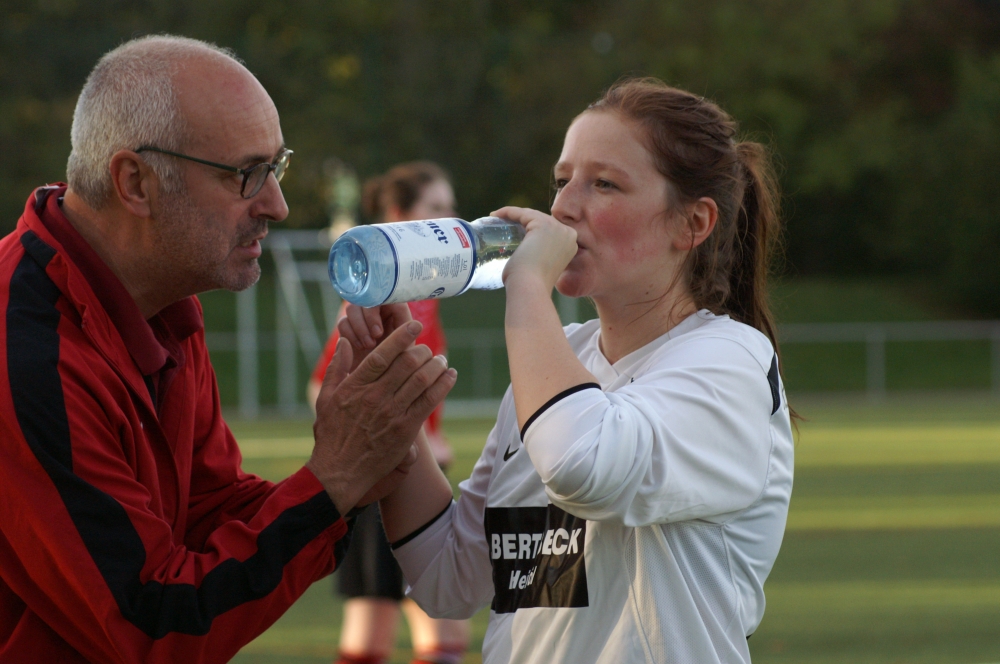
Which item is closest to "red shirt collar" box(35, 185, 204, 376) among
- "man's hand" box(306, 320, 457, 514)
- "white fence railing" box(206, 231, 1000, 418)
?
"man's hand" box(306, 320, 457, 514)

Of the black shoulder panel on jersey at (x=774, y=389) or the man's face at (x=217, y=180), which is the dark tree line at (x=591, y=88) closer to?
the man's face at (x=217, y=180)

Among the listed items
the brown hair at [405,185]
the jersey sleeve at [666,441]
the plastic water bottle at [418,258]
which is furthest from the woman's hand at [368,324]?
the brown hair at [405,185]

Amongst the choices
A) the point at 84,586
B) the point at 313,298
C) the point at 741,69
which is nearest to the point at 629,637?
the point at 84,586

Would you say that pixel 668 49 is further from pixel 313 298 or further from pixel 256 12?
pixel 313 298

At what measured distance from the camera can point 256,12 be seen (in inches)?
1270

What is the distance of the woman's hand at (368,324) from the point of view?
269 centimetres

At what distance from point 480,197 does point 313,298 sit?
503cm

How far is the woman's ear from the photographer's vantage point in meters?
2.60

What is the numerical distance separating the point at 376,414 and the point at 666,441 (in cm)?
63

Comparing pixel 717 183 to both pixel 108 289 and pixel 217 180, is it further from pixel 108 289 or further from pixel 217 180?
pixel 108 289

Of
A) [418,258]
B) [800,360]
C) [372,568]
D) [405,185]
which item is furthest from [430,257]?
[800,360]

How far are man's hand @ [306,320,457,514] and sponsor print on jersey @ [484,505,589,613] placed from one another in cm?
27

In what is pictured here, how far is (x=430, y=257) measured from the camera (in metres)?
2.38

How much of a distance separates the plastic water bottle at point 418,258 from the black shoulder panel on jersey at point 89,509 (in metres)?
0.58
